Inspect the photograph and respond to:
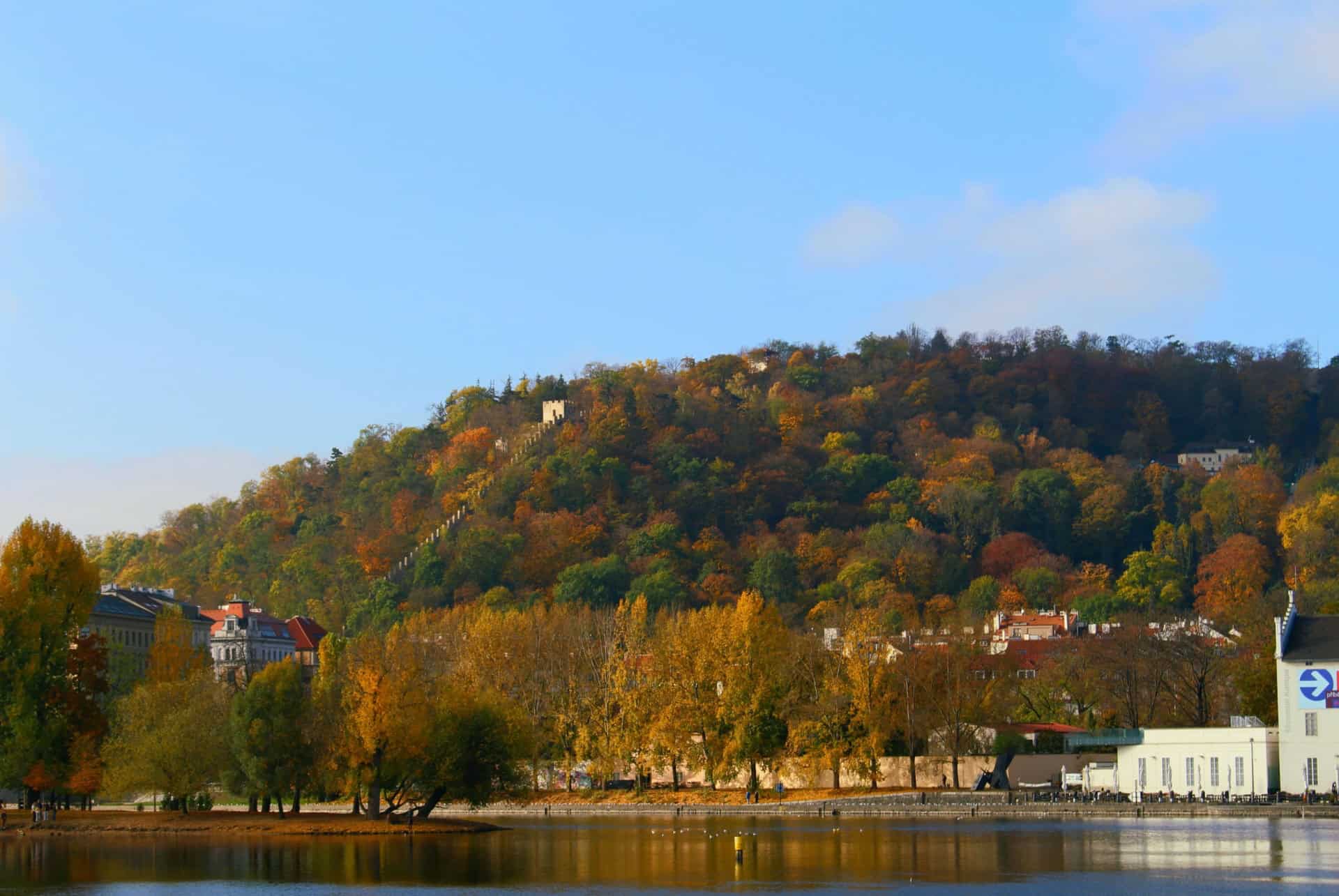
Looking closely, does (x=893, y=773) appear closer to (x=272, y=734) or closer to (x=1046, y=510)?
(x=272, y=734)

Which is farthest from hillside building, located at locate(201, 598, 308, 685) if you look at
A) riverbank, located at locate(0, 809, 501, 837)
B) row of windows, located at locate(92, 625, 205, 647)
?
riverbank, located at locate(0, 809, 501, 837)

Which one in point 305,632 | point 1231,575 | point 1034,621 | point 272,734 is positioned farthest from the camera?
point 1231,575

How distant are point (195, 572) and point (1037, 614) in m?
89.0

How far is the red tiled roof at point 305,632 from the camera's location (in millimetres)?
147500

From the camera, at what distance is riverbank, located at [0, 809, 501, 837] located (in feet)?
226

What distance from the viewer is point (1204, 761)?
78.1m

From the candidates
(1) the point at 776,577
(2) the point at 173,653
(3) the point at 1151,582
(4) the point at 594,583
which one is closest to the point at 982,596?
(3) the point at 1151,582

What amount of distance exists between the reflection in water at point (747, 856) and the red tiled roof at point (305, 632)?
3048 inches

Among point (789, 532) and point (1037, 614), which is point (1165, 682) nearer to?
point (1037, 614)

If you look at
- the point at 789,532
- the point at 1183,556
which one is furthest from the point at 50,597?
the point at 1183,556

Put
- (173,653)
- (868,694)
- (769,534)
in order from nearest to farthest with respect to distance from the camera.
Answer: (868,694)
(173,653)
(769,534)

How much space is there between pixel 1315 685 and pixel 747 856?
30.8m

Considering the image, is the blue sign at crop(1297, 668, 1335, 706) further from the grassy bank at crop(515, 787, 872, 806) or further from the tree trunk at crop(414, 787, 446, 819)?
the tree trunk at crop(414, 787, 446, 819)

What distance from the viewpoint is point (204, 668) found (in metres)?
90.2
